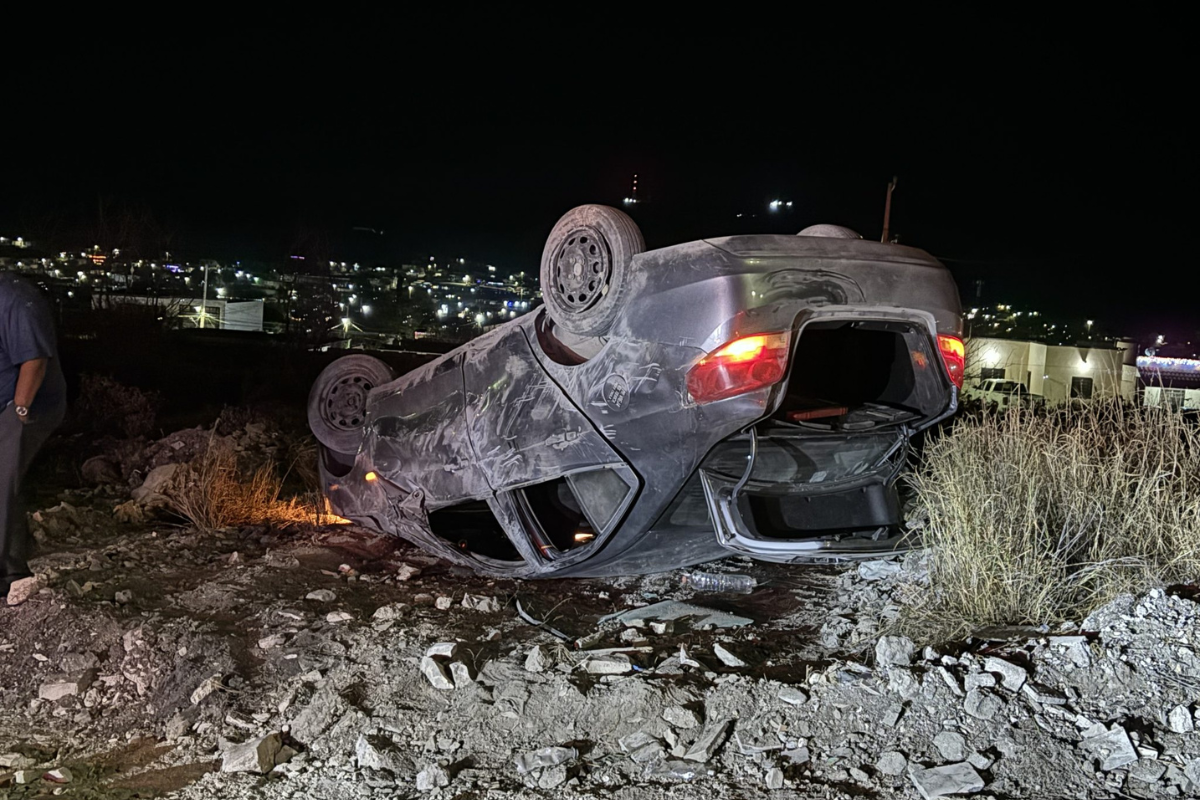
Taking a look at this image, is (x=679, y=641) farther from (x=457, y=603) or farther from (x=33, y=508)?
(x=33, y=508)

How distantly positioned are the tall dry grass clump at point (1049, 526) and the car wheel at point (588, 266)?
1755 millimetres

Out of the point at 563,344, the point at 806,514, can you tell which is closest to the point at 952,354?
the point at 806,514

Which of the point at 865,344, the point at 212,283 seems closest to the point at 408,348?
the point at 212,283

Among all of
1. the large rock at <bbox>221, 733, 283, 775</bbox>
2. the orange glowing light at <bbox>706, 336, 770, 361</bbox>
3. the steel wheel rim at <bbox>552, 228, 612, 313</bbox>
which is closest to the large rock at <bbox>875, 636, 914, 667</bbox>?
the orange glowing light at <bbox>706, 336, 770, 361</bbox>

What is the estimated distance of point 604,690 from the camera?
348cm

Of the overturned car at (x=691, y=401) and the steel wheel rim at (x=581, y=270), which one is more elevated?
the steel wheel rim at (x=581, y=270)

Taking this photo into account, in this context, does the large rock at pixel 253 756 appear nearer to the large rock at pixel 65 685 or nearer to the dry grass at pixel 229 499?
the large rock at pixel 65 685

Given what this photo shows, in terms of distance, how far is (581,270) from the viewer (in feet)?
14.8

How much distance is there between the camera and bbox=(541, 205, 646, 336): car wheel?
14.2ft

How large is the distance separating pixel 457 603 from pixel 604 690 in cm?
141

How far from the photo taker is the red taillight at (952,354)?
14.5 feet

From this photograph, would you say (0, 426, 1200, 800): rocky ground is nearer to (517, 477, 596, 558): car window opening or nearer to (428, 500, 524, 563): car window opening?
(517, 477, 596, 558): car window opening

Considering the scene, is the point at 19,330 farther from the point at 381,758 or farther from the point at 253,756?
the point at 381,758

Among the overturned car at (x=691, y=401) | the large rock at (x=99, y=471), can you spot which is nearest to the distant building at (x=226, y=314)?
the large rock at (x=99, y=471)
